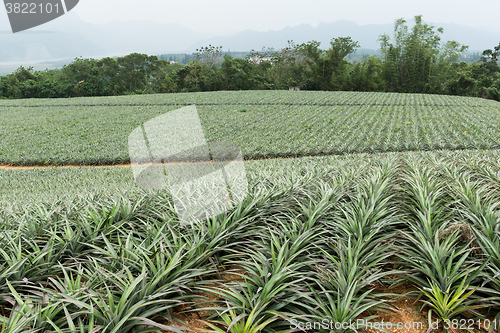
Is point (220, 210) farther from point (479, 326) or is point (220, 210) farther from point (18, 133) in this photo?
point (18, 133)

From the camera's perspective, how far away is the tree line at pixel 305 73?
140 feet

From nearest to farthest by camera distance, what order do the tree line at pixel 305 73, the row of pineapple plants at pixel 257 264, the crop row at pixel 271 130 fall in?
the row of pineapple plants at pixel 257 264 → the crop row at pixel 271 130 → the tree line at pixel 305 73

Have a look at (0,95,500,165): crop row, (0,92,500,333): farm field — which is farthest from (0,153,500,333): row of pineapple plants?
(0,95,500,165): crop row

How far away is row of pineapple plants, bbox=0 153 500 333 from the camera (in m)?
1.76

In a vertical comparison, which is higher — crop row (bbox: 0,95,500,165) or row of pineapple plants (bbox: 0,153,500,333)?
row of pineapple plants (bbox: 0,153,500,333)

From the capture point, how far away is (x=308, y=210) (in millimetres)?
2863

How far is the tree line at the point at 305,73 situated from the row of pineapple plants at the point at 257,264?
151 feet

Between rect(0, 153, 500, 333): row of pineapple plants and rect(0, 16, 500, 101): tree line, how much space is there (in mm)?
46129

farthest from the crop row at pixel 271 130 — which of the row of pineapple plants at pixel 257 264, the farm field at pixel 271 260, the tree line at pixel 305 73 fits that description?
the tree line at pixel 305 73

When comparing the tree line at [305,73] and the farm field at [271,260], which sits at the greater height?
the tree line at [305,73]

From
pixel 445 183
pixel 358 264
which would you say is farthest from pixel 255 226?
pixel 445 183

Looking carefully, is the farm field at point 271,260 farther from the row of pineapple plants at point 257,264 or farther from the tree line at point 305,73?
the tree line at point 305,73

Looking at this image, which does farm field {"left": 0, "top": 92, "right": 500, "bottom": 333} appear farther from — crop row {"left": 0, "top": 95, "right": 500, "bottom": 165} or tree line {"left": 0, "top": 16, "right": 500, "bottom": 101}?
tree line {"left": 0, "top": 16, "right": 500, "bottom": 101}

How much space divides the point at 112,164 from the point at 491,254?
40.6 ft
